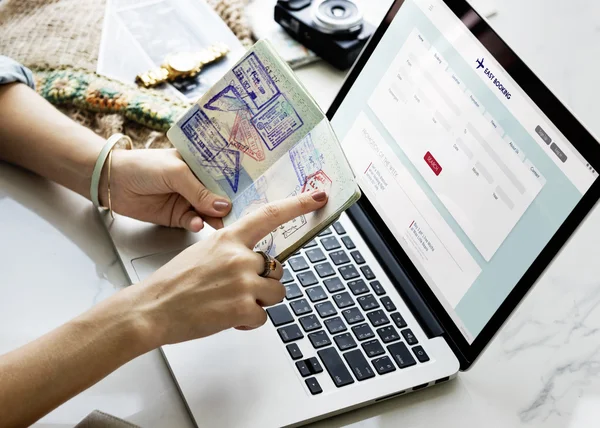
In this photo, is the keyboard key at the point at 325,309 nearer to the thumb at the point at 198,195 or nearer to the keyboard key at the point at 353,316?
the keyboard key at the point at 353,316

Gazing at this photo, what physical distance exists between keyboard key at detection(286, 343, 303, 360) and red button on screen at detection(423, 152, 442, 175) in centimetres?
24

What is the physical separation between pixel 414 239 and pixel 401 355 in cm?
13

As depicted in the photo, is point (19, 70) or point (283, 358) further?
point (19, 70)

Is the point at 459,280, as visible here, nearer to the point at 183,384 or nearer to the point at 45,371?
the point at 183,384

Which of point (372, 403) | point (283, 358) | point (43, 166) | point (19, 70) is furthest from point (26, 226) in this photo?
point (372, 403)

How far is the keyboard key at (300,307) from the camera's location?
0.79m

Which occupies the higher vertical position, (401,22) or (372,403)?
(401,22)

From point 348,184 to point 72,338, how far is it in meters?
0.30

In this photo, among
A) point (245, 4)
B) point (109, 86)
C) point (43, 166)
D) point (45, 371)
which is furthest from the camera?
point (245, 4)

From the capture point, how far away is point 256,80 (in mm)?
773

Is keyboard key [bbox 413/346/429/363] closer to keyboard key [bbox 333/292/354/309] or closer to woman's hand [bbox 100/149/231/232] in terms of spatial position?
keyboard key [bbox 333/292/354/309]

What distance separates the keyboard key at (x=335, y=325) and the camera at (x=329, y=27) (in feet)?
Result: 1.55

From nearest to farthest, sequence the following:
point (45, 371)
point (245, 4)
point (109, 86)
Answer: point (45, 371) < point (109, 86) < point (245, 4)

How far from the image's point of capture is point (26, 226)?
Result: 844 millimetres
